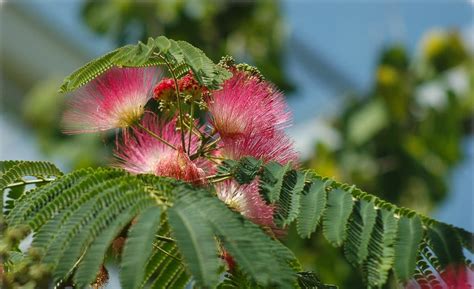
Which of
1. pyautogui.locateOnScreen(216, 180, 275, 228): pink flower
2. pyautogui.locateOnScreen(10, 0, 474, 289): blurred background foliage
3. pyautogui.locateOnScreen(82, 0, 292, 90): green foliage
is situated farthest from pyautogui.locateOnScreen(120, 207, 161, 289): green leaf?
pyautogui.locateOnScreen(82, 0, 292, 90): green foliage

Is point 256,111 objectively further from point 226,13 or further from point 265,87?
point 226,13

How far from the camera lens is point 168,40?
187 cm

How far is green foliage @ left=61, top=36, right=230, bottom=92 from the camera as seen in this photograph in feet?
6.00

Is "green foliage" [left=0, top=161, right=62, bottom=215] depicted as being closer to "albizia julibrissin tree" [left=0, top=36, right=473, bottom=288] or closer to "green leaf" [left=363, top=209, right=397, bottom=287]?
"albizia julibrissin tree" [left=0, top=36, right=473, bottom=288]

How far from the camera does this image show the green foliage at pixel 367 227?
1.71 meters

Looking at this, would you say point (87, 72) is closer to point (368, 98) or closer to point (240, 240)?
point (240, 240)

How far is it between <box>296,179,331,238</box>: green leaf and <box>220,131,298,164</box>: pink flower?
0.09m

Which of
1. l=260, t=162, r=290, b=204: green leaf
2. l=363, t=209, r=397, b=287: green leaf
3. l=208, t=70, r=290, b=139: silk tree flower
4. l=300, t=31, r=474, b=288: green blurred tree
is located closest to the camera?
l=363, t=209, r=397, b=287: green leaf

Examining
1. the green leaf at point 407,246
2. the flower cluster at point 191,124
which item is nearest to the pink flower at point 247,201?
the flower cluster at point 191,124

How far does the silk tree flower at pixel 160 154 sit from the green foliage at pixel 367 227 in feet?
0.22

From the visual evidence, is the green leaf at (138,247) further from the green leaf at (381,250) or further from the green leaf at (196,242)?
the green leaf at (381,250)

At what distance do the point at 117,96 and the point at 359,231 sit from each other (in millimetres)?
550

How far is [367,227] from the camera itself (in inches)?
70.5

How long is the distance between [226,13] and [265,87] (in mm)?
5461
